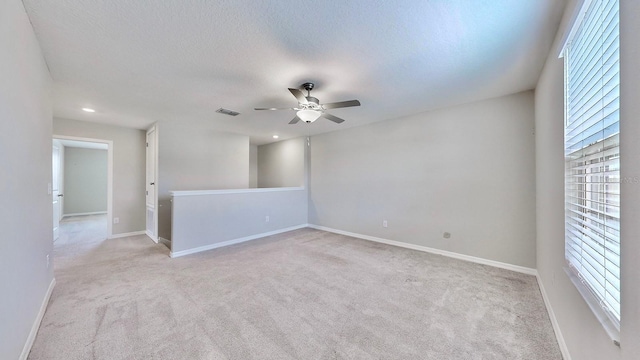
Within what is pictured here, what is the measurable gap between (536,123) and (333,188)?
3.43 m

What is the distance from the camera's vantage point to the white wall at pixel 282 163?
5.90 metres

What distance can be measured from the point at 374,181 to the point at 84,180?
30.1ft

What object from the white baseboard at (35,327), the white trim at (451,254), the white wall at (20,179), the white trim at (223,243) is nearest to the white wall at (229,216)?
the white trim at (223,243)

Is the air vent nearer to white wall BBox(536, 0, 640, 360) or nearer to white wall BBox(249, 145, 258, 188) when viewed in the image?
white wall BBox(249, 145, 258, 188)

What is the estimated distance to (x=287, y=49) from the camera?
202 cm

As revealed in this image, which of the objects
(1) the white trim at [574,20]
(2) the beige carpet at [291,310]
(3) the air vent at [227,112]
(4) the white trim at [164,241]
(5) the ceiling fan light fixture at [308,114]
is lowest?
(2) the beige carpet at [291,310]

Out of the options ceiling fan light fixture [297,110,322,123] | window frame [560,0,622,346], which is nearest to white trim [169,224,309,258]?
ceiling fan light fixture [297,110,322,123]

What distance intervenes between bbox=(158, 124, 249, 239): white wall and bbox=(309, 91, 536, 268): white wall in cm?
233

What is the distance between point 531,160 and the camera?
2.89 m

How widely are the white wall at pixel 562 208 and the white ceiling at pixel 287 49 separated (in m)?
0.40

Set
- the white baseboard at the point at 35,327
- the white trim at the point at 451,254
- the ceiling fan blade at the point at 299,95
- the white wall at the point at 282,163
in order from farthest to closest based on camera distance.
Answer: the white wall at the point at 282,163 < the white trim at the point at 451,254 < the ceiling fan blade at the point at 299,95 < the white baseboard at the point at 35,327

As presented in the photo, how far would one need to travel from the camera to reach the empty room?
1294 millimetres

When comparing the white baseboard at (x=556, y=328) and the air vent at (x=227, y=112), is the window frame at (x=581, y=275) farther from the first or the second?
the air vent at (x=227, y=112)

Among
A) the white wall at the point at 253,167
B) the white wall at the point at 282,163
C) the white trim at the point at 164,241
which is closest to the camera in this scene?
the white trim at the point at 164,241
